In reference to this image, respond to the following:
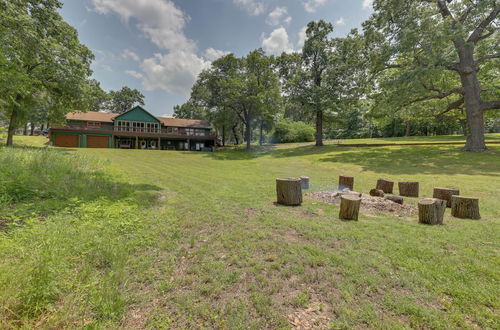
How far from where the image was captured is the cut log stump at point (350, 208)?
5.22 metres

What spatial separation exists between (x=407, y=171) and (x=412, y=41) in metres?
10.7

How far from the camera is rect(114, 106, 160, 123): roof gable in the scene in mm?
35069

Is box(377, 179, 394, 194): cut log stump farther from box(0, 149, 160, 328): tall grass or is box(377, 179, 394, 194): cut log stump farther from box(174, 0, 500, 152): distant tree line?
box(174, 0, 500, 152): distant tree line

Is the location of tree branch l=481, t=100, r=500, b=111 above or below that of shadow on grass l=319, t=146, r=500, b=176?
above

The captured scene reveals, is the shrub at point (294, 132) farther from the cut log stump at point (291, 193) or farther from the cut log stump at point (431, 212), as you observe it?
the cut log stump at point (431, 212)

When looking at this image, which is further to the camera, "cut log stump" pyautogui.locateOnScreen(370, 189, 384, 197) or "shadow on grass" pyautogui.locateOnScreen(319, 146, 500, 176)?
"shadow on grass" pyautogui.locateOnScreen(319, 146, 500, 176)

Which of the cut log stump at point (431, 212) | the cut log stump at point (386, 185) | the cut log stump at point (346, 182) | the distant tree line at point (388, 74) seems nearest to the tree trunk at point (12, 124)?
the distant tree line at point (388, 74)

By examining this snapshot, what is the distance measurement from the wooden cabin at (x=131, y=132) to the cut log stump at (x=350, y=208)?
34.7 meters

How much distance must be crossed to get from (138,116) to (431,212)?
40331 mm

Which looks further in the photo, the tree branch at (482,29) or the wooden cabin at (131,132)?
the wooden cabin at (131,132)

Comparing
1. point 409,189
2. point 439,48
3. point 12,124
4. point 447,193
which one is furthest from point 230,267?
point 12,124

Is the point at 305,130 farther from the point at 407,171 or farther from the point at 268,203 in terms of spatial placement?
the point at 268,203

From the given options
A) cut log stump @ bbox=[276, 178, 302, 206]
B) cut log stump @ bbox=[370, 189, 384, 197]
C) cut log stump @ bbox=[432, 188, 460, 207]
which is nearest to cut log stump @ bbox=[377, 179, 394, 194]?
cut log stump @ bbox=[370, 189, 384, 197]

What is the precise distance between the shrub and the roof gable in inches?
1027
